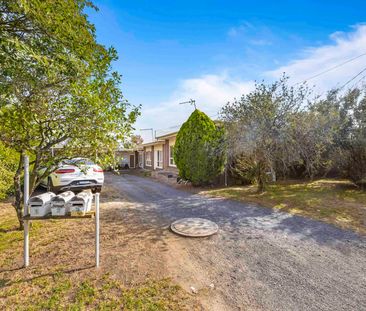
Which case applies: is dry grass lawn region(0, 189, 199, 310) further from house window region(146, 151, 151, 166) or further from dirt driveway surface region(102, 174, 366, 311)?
house window region(146, 151, 151, 166)

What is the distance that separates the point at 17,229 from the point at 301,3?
39.0 feet

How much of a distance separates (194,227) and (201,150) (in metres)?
6.11

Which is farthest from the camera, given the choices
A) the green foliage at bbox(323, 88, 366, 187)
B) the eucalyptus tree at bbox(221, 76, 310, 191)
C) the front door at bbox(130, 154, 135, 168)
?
the front door at bbox(130, 154, 135, 168)

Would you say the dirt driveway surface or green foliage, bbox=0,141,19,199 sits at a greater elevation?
green foliage, bbox=0,141,19,199

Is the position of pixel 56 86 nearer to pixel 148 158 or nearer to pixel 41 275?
pixel 41 275

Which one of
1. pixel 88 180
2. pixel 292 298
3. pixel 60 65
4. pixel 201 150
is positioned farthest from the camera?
pixel 201 150

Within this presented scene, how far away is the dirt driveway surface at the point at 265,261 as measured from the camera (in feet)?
8.91

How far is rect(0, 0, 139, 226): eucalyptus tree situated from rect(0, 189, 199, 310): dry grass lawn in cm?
112

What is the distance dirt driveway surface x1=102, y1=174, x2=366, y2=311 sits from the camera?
8.91 feet

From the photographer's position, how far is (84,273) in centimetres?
322

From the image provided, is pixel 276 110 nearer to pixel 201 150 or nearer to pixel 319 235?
pixel 201 150

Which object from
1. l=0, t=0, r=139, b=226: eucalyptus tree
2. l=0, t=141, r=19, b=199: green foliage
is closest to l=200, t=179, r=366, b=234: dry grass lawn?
l=0, t=0, r=139, b=226: eucalyptus tree

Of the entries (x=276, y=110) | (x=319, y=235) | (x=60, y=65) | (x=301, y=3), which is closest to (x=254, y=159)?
(x=276, y=110)

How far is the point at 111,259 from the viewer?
3672 millimetres
